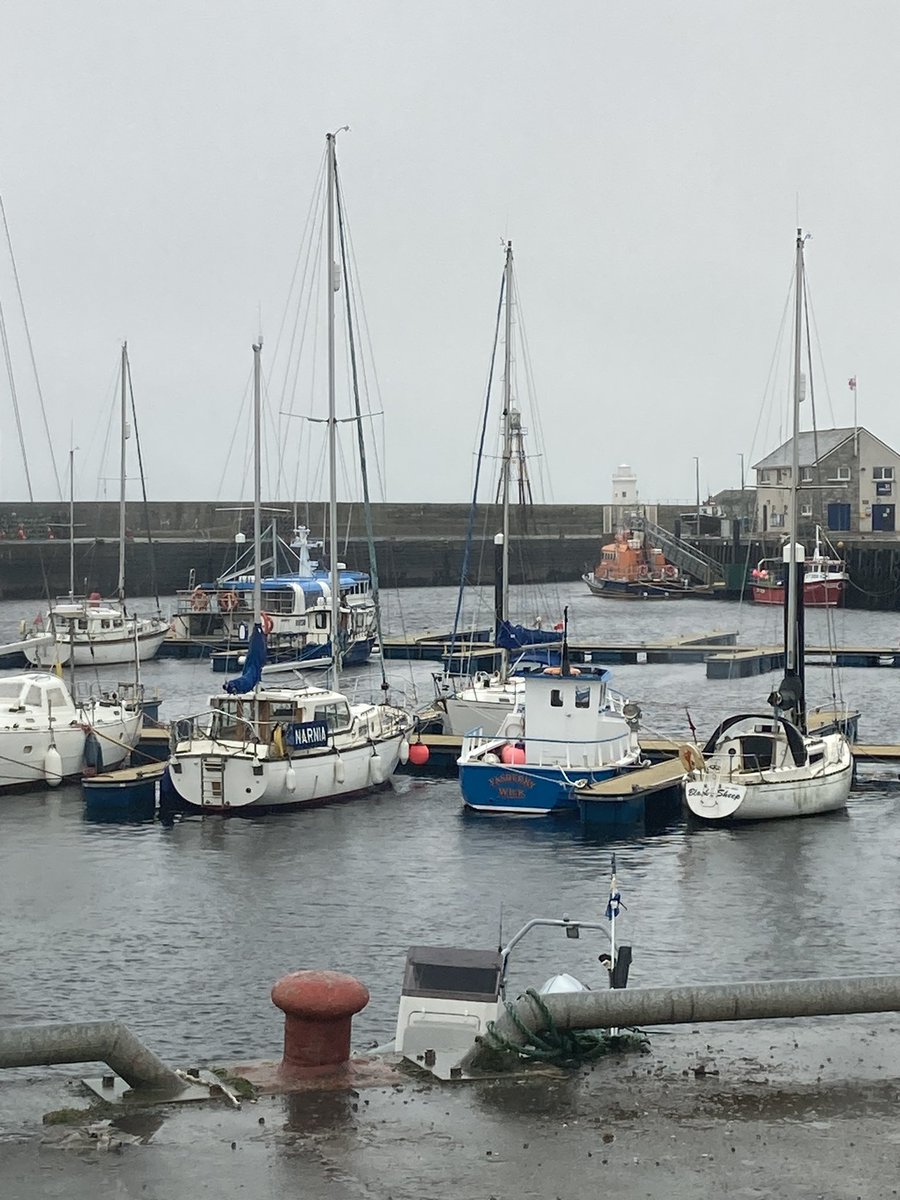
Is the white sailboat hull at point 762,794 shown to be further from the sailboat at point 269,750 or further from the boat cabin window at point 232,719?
the boat cabin window at point 232,719

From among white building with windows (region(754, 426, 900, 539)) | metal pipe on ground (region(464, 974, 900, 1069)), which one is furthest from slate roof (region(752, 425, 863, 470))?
metal pipe on ground (region(464, 974, 900, 1069))

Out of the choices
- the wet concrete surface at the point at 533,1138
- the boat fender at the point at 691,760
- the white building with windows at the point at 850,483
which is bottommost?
the boat fender at the point at 691,760

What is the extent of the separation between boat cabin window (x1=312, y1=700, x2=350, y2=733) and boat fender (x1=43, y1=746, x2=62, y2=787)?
6.41 m

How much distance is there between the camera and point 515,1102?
10344 millimetres

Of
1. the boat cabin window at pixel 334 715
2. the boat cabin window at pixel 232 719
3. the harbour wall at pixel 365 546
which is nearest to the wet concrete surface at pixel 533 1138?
the boat cabin window at pixel 232 719

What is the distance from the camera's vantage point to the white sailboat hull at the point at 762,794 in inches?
1149

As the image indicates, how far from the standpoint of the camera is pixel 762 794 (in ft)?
96.5

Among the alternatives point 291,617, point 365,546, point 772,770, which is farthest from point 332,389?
point 365,546

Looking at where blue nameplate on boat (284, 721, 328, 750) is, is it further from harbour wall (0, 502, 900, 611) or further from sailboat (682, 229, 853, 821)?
harbour wall (0, 502, 900, 611)

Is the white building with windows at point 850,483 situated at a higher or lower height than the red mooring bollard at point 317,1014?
higher

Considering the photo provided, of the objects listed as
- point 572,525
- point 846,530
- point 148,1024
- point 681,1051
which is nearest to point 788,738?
point 148,1024

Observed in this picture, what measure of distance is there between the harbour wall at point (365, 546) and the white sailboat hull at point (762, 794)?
5251 cm

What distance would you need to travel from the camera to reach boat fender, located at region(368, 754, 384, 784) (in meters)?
33.2

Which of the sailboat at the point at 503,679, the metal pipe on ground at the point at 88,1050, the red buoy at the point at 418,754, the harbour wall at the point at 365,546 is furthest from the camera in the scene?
the harbour wall at the point at 365,546
